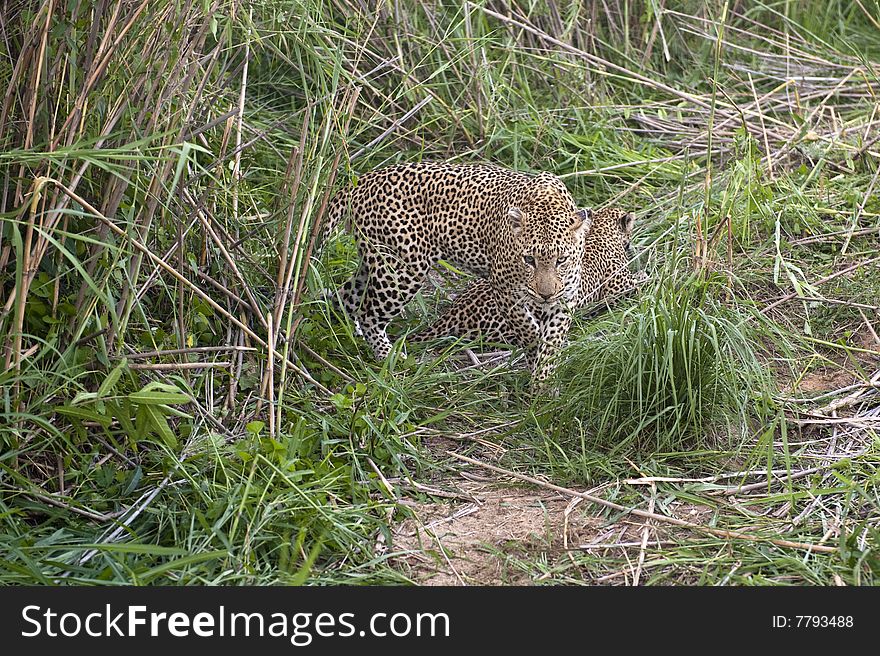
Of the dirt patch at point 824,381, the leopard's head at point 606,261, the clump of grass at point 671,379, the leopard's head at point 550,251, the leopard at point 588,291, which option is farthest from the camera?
the leopard's head at point 606,261

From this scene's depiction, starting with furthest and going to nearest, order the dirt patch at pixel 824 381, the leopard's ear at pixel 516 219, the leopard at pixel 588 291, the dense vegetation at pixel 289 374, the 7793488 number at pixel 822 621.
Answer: the leopard at pixel 588 291, the leopard's ear at pixel 516 219, the dirt patch at pixel 824 381, the dense vegetation at pixel 289 374, the 7793488 number at pixel 822 621

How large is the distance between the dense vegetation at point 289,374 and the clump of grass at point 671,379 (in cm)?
1

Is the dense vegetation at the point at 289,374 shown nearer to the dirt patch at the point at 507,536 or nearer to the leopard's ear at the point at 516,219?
the dirt patch at the point at 507,536

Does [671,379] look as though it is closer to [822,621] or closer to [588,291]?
[822,621]

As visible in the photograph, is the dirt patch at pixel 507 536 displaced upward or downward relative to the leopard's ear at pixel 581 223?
downward

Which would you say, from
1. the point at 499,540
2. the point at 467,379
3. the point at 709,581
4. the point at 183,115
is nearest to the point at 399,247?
the point at 467,379

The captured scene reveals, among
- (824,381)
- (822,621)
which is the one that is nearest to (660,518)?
(822,621)

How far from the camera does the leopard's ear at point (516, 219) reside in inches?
224

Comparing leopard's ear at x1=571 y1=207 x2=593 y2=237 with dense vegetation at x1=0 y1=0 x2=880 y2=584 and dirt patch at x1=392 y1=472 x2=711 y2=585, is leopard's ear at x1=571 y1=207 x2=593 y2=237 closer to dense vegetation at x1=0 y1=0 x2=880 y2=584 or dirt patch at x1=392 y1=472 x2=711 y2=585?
dense vegetation at x1=0 y1=0 x2=880 y2=584

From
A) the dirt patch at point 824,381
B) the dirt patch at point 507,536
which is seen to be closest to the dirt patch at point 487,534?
the dirt patch at point 507,536

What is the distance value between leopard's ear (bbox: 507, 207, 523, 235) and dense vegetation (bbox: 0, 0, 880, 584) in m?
0.67

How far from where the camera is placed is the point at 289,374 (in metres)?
4.91

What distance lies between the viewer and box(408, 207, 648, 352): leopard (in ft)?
19.8

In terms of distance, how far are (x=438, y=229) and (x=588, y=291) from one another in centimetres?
86
